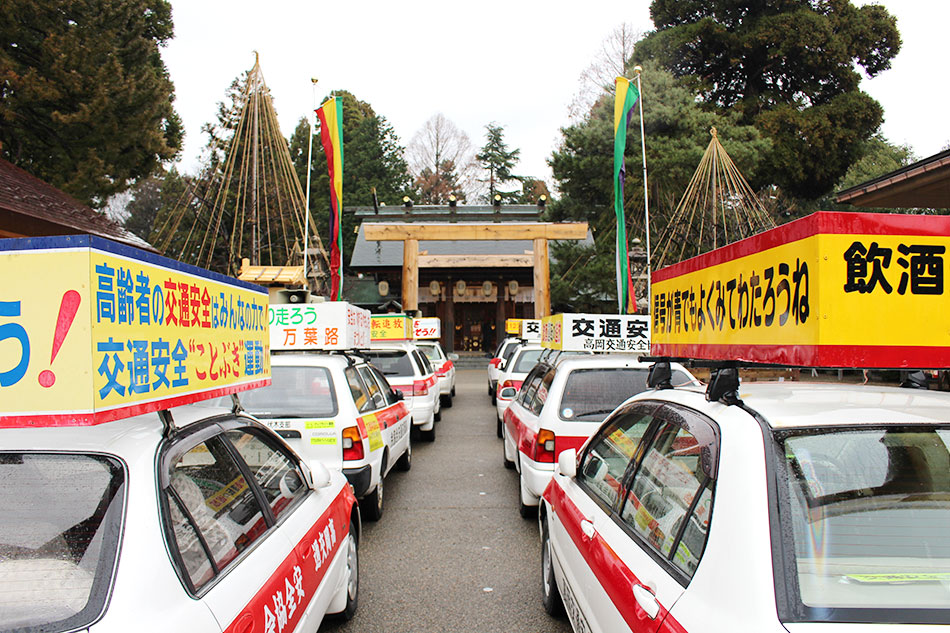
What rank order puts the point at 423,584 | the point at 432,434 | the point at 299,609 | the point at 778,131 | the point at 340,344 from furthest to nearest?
1. the point at 778,131
2. the point at 432,434
3. the point at 340,344
4. the point at 423,584
5. the point at 299,609

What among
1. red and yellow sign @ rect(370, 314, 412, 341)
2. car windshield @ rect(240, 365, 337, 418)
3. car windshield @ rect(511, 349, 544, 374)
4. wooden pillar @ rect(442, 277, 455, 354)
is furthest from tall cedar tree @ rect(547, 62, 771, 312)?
car windshield @ rect(240, 365, 337, 418)

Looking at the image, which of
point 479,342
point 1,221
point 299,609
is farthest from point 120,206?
point 299,609

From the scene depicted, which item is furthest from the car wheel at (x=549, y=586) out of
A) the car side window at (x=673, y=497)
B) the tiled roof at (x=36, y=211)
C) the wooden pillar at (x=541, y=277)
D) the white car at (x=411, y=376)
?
the wooden pillar at (x=541, y=277)

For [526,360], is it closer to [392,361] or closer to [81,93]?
[392,361]

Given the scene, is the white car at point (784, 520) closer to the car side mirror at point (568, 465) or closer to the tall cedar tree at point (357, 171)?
the car side mirror at point (568, 465)

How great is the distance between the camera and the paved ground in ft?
12.7

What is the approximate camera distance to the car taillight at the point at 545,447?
5.09 meters

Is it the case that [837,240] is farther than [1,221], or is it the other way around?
[1,221]

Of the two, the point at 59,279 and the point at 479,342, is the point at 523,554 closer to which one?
the point at 59,279

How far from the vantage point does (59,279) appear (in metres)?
1.93

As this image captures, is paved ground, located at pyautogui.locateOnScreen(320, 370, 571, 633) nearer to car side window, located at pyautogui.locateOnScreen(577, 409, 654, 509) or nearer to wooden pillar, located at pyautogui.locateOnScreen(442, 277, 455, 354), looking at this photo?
car side window, located at pyautogui.locateOnScreen(577, 409, 654, 509)

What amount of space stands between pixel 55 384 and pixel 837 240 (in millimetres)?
2534

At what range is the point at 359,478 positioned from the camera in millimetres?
5172

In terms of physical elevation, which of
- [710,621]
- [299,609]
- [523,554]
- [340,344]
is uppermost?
[340,344]
